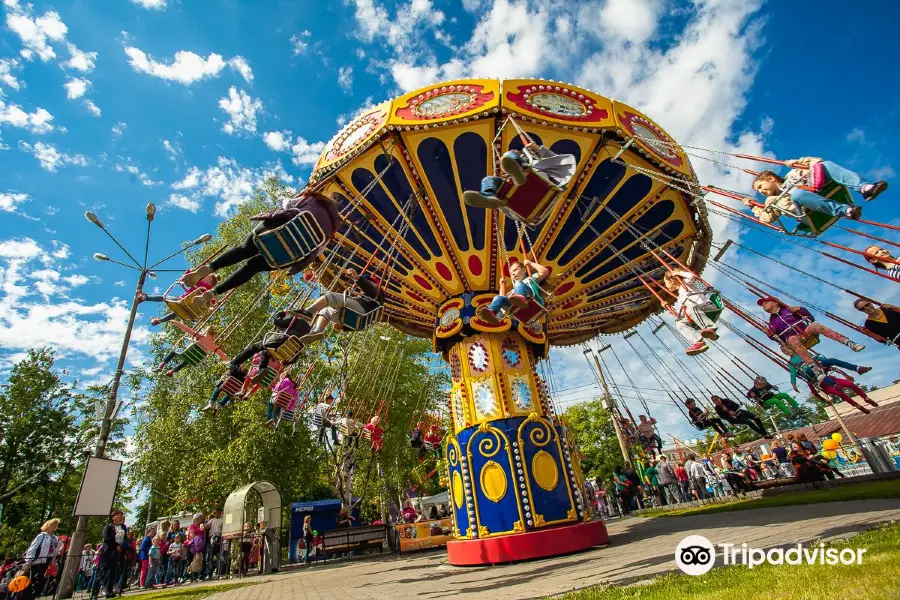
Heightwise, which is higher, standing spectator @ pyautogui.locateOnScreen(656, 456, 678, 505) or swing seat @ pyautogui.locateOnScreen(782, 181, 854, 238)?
swing seat @ pyautogui.locateOnScreen(782, 181, 854, 238)

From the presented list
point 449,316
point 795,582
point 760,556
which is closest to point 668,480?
point 449,316

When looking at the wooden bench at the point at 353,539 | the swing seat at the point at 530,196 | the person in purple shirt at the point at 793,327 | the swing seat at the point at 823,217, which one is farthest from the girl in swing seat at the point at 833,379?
the wooden bench at the point at 353,539

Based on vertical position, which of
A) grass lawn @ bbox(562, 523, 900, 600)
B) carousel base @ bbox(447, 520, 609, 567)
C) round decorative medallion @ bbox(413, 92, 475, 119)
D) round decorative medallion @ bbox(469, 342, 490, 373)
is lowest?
grass lawn @ bbox(562, 523, 900, 600)

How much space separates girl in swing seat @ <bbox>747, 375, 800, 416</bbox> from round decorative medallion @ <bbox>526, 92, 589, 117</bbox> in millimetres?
8158

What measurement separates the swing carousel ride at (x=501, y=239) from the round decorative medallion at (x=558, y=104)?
0.09 feet

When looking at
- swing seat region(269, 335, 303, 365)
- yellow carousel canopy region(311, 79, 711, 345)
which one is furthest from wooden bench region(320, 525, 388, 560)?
swing seat region(269, 335, 303, 365)

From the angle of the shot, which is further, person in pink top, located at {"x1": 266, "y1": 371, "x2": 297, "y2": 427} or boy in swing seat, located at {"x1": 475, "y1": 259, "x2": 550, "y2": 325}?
person in pink top, located at {"x1": 266, "y1": 371, "x2": 297, "y2": 427}

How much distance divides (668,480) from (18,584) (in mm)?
17364

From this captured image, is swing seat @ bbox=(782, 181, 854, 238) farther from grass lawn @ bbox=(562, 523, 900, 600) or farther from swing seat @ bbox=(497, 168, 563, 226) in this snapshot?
grass lawn @ bbox=(562, 523, 900, 600)

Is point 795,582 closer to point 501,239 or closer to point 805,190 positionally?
point 805,190

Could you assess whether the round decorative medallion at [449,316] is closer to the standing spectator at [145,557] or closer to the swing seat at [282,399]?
the swing seat at [282,399]

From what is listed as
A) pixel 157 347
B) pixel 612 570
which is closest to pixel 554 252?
pixel 612 570

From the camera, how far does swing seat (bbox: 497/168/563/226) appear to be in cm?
578

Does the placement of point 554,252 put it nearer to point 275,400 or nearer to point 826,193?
point 826,193
